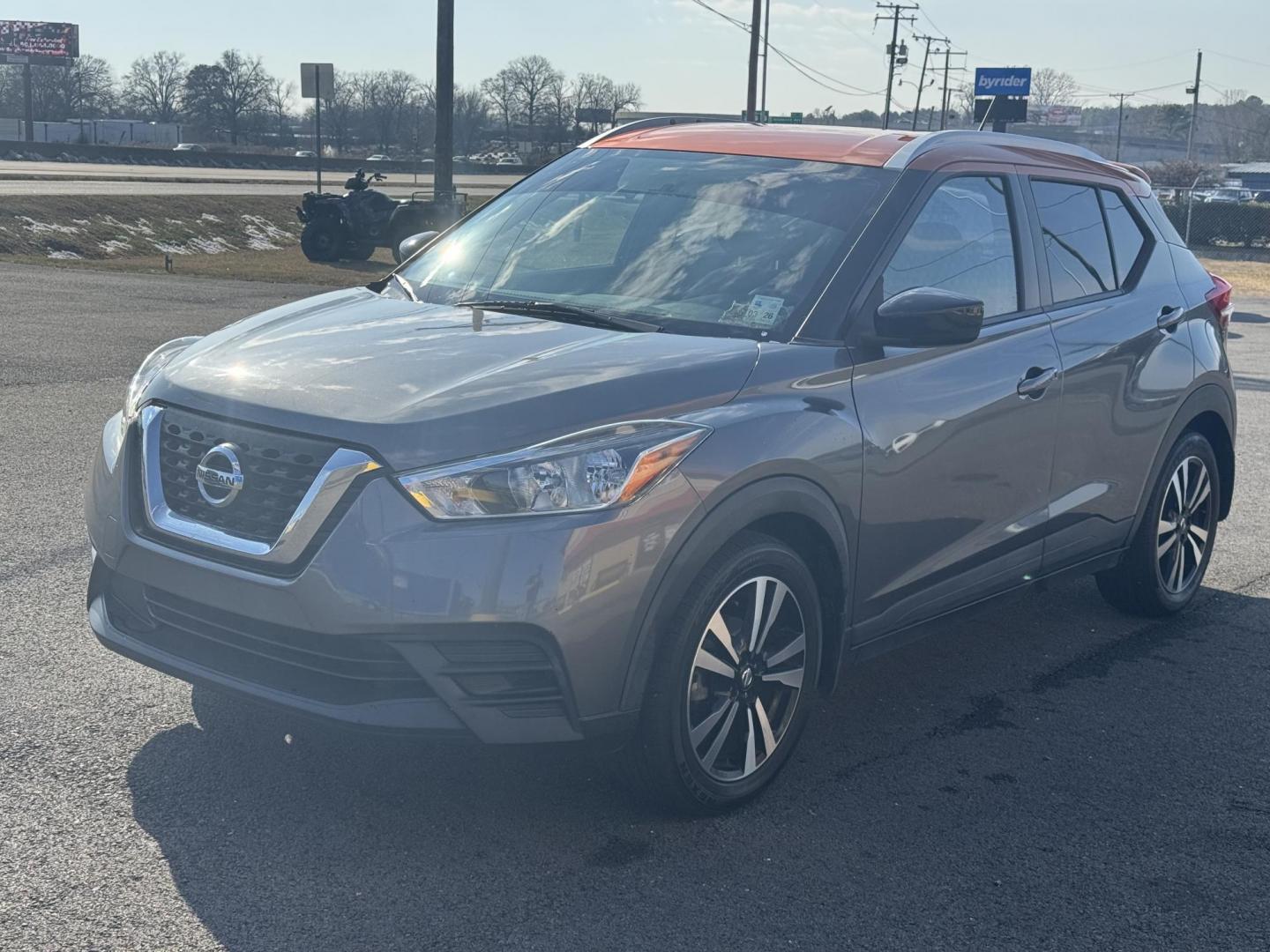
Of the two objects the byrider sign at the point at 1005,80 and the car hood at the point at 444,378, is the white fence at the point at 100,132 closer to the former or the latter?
the byrider sign at the point at 1005,80

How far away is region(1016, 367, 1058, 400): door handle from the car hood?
Answer: 1.20 metres

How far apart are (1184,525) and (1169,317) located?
37.0 inches

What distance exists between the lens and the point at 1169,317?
18.9 ft

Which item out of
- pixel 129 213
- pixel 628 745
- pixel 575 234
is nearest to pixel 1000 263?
pixel 575 234

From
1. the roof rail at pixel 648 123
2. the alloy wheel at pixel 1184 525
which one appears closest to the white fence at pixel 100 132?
the roof rail at pixel 648 123

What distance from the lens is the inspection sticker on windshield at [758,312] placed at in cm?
420

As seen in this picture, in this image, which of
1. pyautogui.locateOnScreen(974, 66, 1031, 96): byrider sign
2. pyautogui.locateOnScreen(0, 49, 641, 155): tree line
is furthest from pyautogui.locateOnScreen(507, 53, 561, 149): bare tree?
pyautogui.locateOnScreen(974, 66, 1031, 96): byrider sign

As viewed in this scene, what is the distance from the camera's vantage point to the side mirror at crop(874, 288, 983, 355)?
4113 millimetres

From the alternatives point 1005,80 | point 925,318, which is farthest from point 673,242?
point 1005,80

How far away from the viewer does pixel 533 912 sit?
331 cm

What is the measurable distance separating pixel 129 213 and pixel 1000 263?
27.5 m

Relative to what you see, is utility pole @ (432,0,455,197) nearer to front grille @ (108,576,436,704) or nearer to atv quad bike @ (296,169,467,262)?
atv quad bike @ (296,169,467,262)

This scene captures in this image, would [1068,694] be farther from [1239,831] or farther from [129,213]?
[129,213]

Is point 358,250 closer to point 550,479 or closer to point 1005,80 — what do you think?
point 550,479
